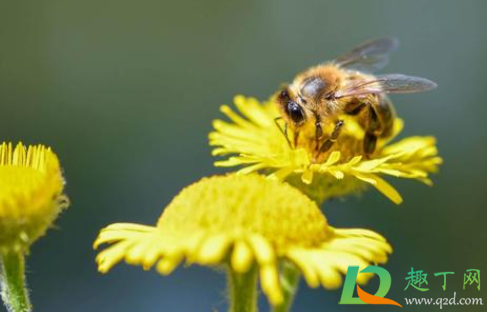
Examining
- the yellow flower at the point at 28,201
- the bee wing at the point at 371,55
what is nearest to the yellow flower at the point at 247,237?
the yellow flower at the point at 28,201

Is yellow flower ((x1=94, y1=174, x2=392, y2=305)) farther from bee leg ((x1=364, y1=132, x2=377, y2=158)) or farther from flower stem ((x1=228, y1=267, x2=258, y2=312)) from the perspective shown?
bee leg ((x1=364, y1=132, x2=377, y2=158))

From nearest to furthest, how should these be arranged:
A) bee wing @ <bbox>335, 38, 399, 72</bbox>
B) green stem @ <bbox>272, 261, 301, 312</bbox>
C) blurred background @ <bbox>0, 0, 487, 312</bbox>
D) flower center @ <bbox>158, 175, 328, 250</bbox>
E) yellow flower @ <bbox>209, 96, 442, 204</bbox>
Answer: flower center @ <bbox>158, 175, 328, 250</bbox> → green stem @ <bbox>272, 261, 301, 312</bbox> → yellow flower @ <bbox>209, 96, 442, 204</bbox> → bee wing @ <bbox>335, 38, 399, 72</bbox> → blurred background @ <bbox>0, 0, 487, 312</bbox>

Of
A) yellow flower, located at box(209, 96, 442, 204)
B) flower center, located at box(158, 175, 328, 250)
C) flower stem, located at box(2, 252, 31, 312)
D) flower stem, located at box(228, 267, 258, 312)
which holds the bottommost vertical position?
flower stem, located at box(2, 252, 31, 312)

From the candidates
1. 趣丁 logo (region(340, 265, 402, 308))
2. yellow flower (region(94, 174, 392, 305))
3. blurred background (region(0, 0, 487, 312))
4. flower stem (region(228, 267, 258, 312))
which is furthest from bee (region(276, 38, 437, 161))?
blurred background (region(0, 0, 487, 312))

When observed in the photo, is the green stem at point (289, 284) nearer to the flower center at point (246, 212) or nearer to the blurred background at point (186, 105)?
the flower center at point (246, 212)

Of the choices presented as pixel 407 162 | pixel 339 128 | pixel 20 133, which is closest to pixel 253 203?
pixel 339 128

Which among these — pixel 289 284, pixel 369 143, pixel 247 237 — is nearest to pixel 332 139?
pixel 369 143

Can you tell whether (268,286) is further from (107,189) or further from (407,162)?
(107,189)
